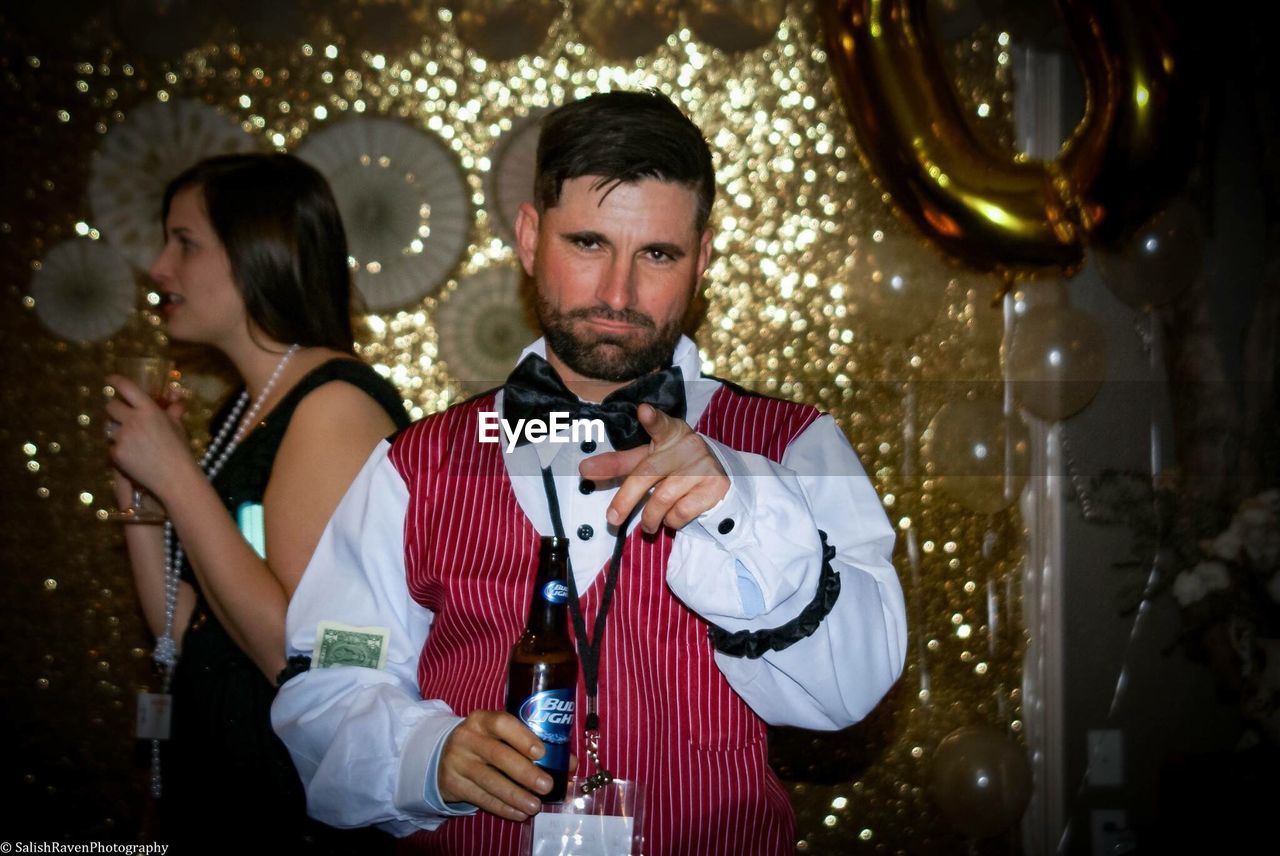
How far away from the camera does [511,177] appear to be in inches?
98.9

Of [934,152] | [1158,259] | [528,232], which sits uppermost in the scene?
[934,152]

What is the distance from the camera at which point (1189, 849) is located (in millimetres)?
2227

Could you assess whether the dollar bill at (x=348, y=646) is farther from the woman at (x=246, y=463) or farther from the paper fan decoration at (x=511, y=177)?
the paper fan decoration at (x=511, y=177)

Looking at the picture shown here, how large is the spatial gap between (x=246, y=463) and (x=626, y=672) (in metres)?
0.77

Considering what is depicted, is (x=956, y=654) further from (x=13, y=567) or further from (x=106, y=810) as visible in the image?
(x=13, y=567)

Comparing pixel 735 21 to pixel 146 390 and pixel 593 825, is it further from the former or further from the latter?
pixel 593 825

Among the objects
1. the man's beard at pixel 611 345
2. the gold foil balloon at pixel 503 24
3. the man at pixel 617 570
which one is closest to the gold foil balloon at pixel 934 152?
the gold foil balloon at pixel 503 24

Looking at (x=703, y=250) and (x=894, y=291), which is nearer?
(x=703, y=250)

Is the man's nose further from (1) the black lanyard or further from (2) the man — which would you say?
(1) the black lanyard

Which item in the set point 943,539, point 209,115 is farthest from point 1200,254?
point 209,115

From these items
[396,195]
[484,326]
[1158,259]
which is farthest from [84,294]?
[1158,259]

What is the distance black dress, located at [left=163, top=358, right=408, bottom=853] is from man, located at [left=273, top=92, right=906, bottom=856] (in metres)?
0.25

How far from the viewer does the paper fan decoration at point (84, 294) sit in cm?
256

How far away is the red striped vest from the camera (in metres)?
1.45
